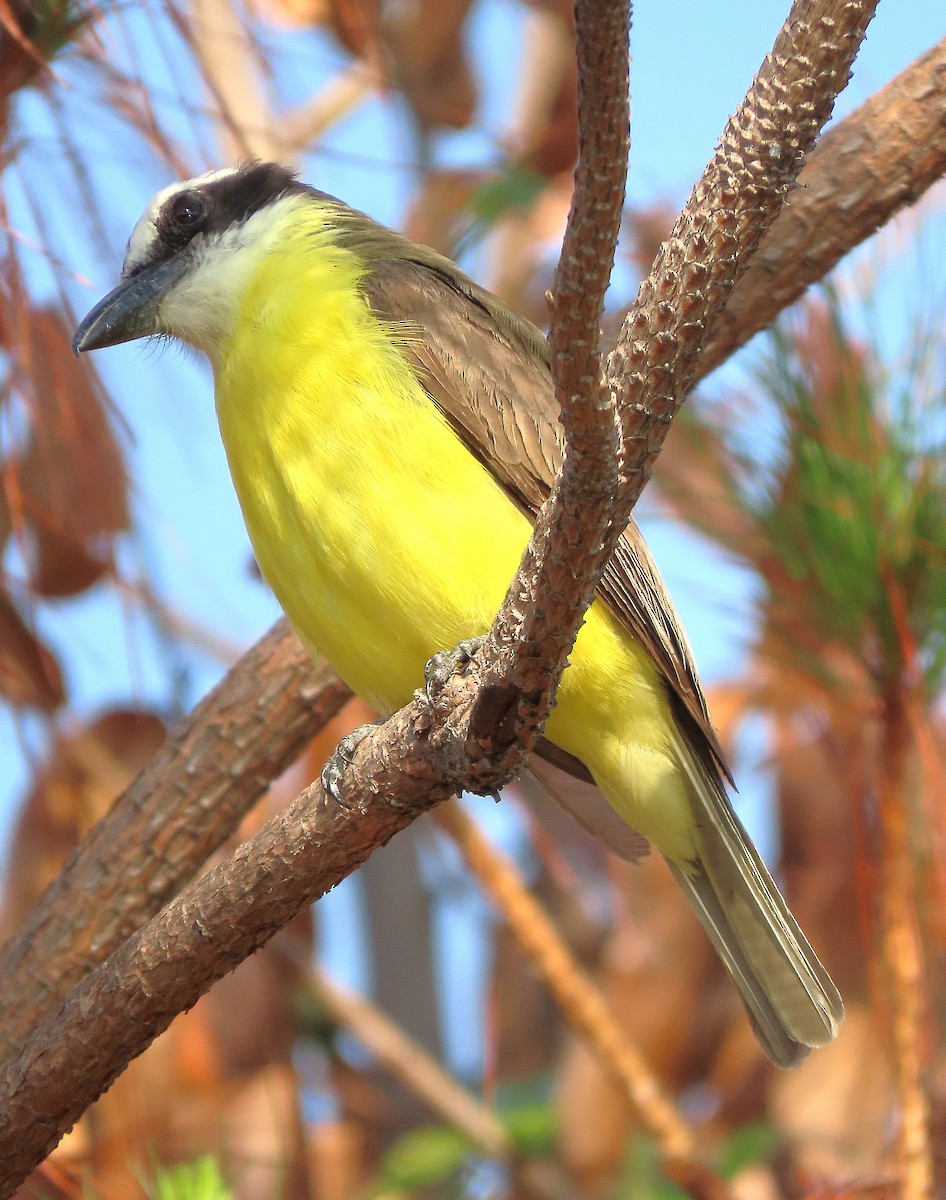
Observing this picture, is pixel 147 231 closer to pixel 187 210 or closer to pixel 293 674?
pixel 187 210

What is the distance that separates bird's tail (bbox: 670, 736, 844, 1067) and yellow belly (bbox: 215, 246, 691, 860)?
0.21 feet

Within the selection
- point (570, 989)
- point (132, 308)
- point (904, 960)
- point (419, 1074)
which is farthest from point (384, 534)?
point (419, 1074)

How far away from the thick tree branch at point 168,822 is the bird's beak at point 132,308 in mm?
696

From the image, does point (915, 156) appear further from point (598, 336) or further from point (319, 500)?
point (598, 336)

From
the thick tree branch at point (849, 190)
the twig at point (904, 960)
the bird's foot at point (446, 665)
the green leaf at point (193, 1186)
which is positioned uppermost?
the thick tree branch at point (849, 190)

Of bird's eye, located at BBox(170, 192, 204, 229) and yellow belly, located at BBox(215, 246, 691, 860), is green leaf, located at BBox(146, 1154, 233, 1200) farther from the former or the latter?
bird's eye, located at BBox(170, 192, 204, 229)

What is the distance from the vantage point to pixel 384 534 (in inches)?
96.8

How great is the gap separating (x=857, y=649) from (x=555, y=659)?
1037 millimetres

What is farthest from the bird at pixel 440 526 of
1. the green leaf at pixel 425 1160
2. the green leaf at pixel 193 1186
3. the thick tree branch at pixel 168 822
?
the green leaf at pixel 425 1160

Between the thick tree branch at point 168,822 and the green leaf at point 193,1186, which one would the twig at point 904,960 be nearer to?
the thick tree branch at point 168,822

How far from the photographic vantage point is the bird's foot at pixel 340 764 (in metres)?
2.19

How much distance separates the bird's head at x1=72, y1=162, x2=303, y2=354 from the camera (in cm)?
291

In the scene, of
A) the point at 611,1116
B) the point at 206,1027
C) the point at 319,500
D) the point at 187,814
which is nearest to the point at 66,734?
the point at 187,814

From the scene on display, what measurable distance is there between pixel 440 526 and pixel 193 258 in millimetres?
983
